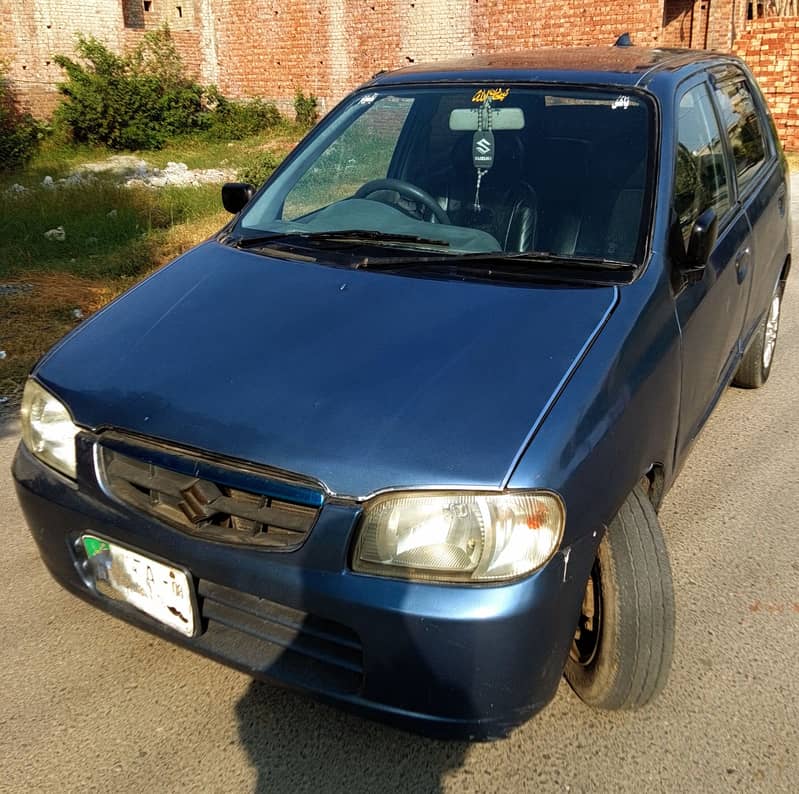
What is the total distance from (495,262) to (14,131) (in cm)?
1672

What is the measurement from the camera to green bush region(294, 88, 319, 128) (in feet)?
59.7

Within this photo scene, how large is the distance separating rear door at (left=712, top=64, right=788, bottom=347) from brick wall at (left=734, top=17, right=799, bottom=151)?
36.7 ft

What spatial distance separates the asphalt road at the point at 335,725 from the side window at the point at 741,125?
1.85 m

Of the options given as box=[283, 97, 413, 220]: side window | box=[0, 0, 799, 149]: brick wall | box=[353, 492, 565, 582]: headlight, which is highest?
box=[0, 0, 799, 149]: brick wall

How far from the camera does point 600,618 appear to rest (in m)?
2.23

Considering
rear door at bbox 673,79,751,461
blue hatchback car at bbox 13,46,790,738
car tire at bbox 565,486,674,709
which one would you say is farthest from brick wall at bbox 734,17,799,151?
car tire at bbox 565,486,674,709

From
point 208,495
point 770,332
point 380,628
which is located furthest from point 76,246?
point 380,628

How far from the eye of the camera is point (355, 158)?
3613 mm

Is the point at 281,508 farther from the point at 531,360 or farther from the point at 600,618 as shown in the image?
the point at 600,618

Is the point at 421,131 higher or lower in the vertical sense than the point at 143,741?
higher

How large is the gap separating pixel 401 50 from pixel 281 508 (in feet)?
52.3

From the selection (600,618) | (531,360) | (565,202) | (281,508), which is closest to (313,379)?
(281,508)

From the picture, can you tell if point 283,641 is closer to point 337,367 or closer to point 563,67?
point 337,367

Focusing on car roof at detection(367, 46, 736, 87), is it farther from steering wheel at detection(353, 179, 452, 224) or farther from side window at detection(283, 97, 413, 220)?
steering wheel at detection(353, 179, 452, 224)
